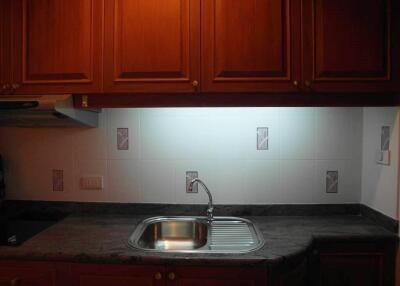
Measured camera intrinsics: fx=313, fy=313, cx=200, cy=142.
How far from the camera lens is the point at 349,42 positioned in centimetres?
146

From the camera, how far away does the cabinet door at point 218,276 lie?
123cm

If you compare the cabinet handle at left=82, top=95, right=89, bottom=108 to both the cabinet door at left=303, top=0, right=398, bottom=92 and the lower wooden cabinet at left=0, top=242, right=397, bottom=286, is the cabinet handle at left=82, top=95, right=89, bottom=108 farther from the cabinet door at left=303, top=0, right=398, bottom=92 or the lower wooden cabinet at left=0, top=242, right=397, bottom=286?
the cabinet door at left=303, top=0, right=398, bottom=92

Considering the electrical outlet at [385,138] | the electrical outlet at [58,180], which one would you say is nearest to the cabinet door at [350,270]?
the electrical outlet at [385,138]

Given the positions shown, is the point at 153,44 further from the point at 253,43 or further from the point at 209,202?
the point at 209,202

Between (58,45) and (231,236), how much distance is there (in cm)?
126

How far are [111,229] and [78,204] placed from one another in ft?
1.39

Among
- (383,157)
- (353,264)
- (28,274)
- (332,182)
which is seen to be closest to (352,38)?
(383,157)

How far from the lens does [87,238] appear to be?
1.44m

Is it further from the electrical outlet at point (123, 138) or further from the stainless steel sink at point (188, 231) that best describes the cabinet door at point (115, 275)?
the electrical outlet at point (123, 138)

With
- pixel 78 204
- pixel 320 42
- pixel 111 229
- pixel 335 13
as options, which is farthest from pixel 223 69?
pixel 78 204

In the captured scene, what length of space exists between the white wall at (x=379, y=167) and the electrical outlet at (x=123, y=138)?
1.38 meters

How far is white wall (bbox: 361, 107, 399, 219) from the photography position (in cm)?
152

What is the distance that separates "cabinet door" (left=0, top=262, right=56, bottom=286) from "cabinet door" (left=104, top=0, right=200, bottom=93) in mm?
841

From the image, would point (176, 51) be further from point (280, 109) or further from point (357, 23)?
point (357, 23)
